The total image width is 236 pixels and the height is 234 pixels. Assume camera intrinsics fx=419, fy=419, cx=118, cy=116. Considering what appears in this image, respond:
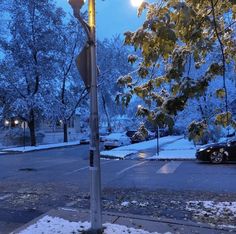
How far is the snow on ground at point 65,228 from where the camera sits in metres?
6.68

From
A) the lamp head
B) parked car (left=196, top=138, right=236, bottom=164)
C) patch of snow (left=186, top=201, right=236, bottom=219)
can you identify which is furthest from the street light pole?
parked car (left=196, top=138, right=236, bottom=164)

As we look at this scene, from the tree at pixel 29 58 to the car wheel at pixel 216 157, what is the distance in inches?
761

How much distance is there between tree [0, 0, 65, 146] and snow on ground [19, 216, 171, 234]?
2835 centimetres

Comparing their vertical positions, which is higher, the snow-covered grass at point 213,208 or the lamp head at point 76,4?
the lamp head at point 76,4

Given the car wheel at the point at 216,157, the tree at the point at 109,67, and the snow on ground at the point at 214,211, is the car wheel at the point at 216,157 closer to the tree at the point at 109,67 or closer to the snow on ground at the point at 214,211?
the snow on ground at the point at 214,211

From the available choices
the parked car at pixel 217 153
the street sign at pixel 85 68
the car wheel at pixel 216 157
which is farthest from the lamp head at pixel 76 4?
the car wheel at pixel 216 157

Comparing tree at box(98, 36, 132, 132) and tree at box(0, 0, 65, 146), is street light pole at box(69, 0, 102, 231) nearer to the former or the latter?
tree at box(0, 0, 65, 146)

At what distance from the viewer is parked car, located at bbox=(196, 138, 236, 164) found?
1902 cm

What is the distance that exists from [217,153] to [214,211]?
11153 millimetres

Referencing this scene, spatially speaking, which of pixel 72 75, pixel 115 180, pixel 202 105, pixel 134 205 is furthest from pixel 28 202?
pixel 72 75

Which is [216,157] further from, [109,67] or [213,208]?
[109,67]

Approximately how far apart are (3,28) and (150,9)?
33.5 metres

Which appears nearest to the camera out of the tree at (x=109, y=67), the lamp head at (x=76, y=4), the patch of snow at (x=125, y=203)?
the lamp head at (x=76, y=4)

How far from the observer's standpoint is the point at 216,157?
19.3 m
